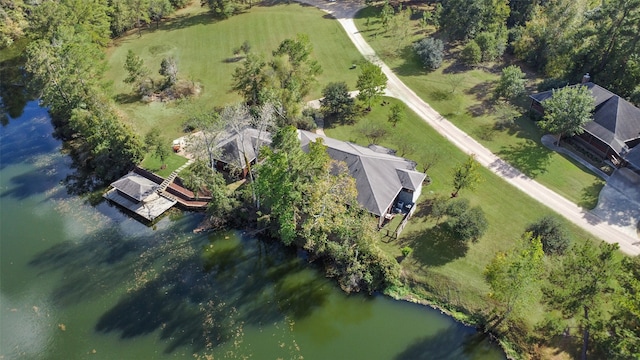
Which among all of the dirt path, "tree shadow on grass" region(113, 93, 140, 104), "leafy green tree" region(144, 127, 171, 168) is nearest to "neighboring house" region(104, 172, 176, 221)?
"leafy green tree" region(144, 127, 171, 168)

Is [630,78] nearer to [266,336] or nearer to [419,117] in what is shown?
[419,117]

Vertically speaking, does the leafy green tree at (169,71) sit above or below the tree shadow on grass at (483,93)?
above

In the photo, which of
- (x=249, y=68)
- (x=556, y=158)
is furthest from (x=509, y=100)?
(x=249, y=68)

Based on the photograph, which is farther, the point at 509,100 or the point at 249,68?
the point at 509,100

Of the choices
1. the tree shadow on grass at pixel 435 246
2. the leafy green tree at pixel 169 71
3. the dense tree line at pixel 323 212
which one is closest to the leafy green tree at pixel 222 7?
the leafy green tree at pixel 169 71

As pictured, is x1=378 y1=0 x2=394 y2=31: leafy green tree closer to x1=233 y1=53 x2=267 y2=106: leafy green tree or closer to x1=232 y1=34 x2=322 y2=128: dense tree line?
x1=232 y1=34 x2=322 y2=128: dense tree line

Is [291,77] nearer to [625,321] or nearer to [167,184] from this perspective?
[167,184]

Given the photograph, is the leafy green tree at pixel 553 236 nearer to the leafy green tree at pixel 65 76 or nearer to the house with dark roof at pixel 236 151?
the house with dark roof at pixel 236 151
